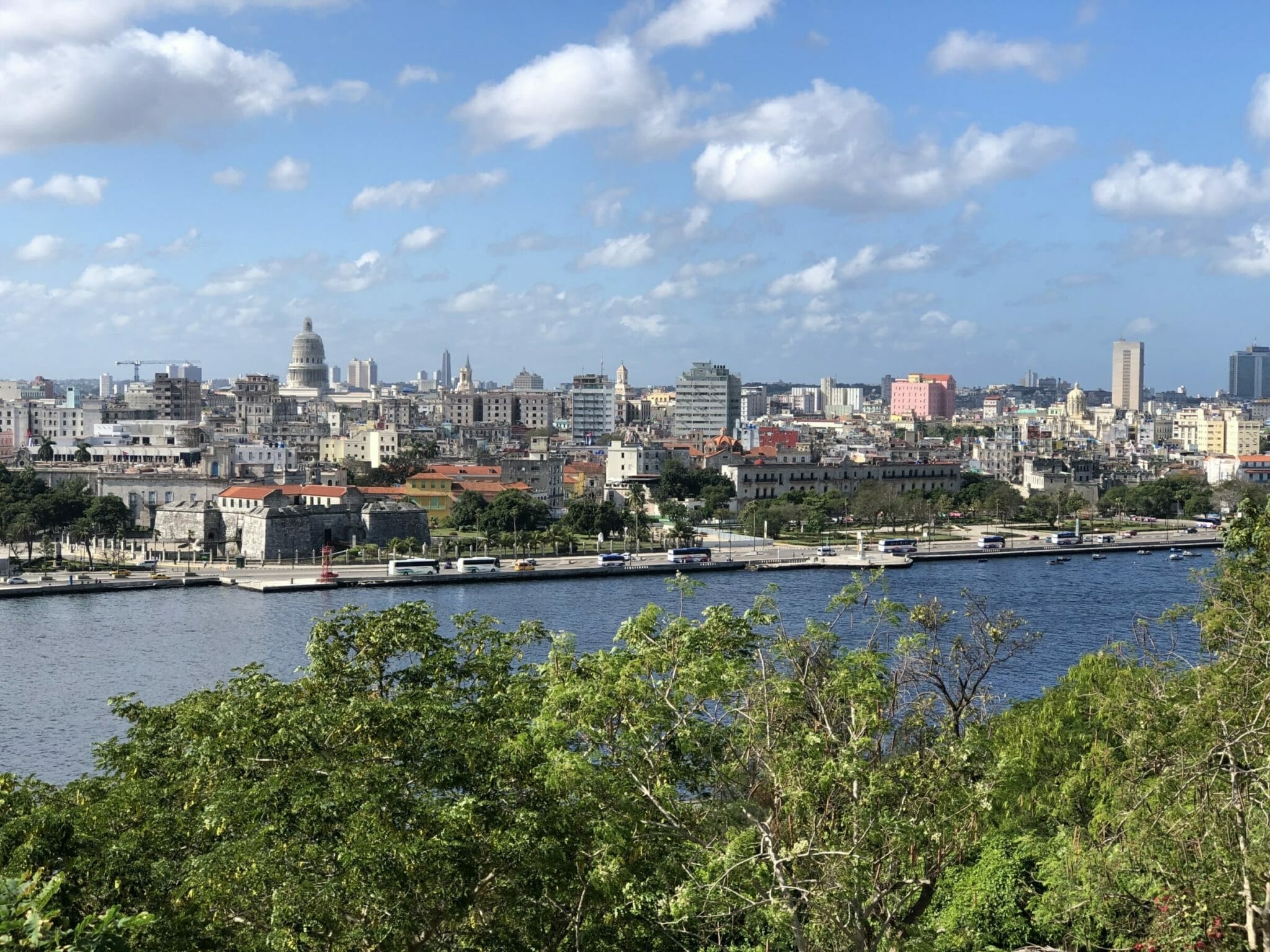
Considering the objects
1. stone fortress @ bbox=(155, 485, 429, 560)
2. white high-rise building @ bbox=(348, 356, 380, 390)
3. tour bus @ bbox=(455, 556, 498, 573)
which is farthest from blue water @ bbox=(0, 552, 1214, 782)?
white high-rise building @ bbox=(348, 356, 380, 390)

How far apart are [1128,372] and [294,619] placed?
14239 cm

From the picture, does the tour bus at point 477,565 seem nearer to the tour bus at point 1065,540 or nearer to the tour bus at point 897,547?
the tour bus at point 897,547

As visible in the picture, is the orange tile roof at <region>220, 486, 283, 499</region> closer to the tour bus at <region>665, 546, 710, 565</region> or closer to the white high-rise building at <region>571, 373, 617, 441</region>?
the tour bus at <region>665, 546, 710, 565</region>

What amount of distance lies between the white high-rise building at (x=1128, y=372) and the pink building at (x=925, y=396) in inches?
994

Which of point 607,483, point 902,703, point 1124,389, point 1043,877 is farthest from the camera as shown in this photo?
point 1124,389

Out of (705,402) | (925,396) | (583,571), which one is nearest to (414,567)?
(583,571)

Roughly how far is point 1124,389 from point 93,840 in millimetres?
160203

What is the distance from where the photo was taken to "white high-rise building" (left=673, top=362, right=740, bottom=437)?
88.4m

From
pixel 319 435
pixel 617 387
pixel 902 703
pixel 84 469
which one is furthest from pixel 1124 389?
pixel 902 703

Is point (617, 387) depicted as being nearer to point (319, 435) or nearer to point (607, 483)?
point (319, 435)

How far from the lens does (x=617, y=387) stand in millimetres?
126375

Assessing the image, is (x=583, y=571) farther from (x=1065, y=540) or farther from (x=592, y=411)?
(x=592, y=411)

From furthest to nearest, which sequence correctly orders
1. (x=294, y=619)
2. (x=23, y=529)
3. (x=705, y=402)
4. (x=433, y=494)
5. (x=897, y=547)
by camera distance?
(x=705, y=402)
(x=433, y=494)
(x=897, y=547)
(x=23, y=529)
(x=294, y=619)

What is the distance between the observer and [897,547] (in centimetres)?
4094
